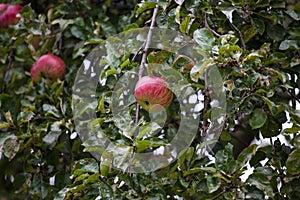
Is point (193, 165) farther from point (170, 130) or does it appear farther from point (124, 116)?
point (170, 130)

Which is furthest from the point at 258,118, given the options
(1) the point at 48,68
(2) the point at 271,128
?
(1) the point at 48,68

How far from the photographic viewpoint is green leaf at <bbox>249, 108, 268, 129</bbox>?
1124 mm

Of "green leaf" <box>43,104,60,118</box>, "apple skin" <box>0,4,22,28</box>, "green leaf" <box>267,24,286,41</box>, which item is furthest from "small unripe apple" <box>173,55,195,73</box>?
"apple skin" <box>0,4,22,28</box>

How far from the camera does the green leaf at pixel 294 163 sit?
108 cm

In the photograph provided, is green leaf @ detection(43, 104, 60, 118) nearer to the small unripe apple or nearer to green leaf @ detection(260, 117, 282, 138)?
the small unripe apple

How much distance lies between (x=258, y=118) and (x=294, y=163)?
4.5 inches

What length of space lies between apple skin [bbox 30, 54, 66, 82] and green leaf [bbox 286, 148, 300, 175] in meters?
0.74

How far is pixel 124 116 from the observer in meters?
1.06

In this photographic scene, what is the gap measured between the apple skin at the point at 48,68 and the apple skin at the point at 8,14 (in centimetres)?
23

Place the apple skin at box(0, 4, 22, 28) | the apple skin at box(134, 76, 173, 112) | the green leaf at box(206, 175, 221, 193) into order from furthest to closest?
the apple skin at box(0, 4, 22, 28)
the apple skin at box(134, 76, 173, 112)
the green leaf at box(206, 175, 221, 193)

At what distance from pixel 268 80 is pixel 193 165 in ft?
0.76

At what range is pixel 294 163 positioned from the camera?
108 cm

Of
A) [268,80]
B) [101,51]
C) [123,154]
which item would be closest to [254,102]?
[268,80]

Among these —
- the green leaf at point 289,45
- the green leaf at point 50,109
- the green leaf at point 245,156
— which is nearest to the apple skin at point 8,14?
the green leaf at point 50,109
